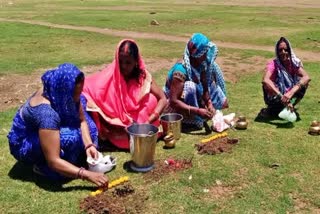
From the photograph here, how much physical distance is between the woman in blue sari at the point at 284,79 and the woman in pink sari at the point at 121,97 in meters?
1.89

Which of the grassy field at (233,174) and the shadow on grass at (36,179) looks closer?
the grassy field at (233,174)

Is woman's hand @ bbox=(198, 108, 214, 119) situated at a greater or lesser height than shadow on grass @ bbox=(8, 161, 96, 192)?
greater

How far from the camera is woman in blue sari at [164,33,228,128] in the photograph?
6398 millimetres

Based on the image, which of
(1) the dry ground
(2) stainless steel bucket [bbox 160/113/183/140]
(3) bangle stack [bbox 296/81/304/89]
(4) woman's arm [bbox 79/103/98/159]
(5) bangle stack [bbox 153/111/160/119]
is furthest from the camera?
(1) the dry ground

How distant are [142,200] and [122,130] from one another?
150cm

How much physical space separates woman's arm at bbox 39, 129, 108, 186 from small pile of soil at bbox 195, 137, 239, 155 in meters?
1.70

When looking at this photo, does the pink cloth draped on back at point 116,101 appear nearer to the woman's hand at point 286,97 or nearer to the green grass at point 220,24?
the woman's hand at point 286,97

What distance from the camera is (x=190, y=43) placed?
20.8 ft

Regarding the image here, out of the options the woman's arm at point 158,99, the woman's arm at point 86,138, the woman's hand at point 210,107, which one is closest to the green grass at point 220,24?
the woman's hand at point 210,107

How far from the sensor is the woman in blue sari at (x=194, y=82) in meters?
6.40

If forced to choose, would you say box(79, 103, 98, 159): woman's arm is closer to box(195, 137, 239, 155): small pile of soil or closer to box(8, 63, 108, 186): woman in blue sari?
box(8, 63, 108, 186): woman in blue sari

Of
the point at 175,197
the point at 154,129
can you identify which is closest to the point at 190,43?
the point at 154,129

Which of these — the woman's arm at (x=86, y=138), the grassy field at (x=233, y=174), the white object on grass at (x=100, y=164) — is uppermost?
the woman's arm at (x=86, y=138)

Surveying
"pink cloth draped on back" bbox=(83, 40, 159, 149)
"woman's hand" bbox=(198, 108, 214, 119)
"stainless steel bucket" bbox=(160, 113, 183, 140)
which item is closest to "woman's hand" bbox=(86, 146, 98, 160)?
"pink cloth draped on back" bbox=(83, 40, 159, 149)
